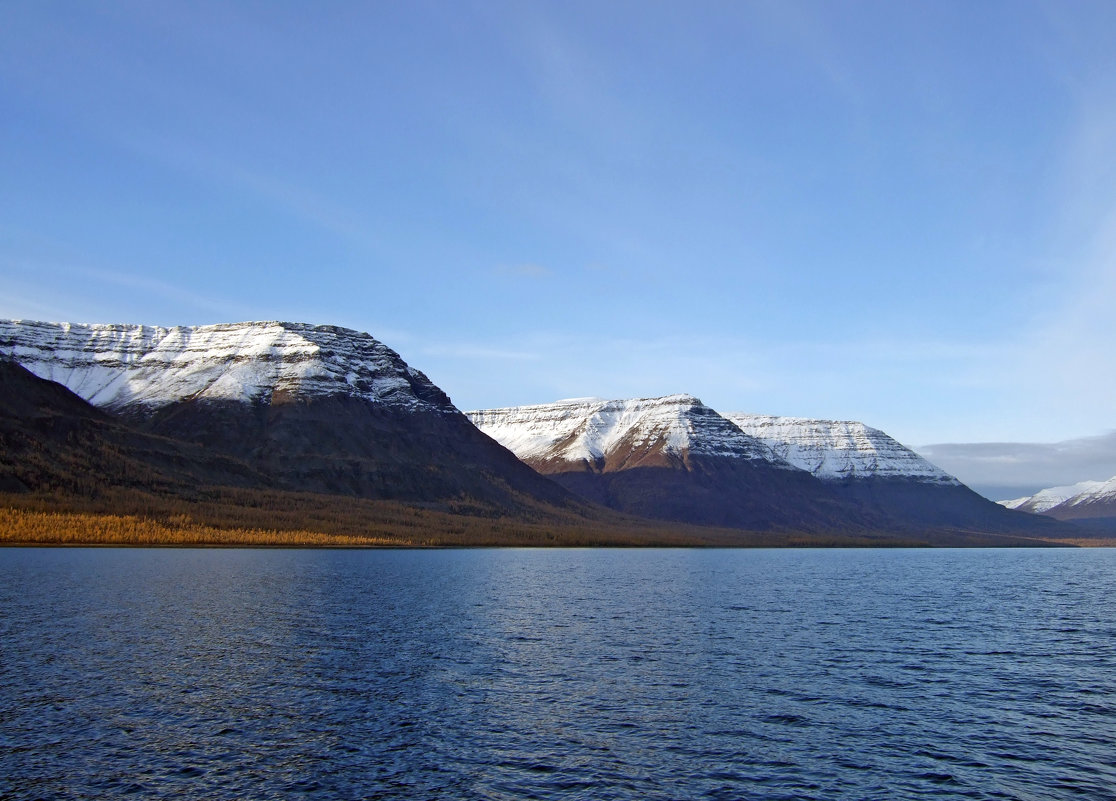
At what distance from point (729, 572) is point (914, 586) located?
41956 mm

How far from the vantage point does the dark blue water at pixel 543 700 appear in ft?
126

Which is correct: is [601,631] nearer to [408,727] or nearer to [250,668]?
[250,668]

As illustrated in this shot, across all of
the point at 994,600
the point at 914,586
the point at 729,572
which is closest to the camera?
the point at 994,600

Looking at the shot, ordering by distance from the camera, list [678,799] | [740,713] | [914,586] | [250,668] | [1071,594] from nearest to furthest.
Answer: [678,799]
[740,713]
[250,668]
[1071,594]
[914,586]

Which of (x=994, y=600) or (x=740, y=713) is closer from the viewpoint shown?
(x=740, y=713)

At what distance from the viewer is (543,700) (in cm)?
5306

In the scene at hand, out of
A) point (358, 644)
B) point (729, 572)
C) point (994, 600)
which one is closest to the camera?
point (358, 644)

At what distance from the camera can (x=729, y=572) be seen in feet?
610

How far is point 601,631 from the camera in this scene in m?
83.5

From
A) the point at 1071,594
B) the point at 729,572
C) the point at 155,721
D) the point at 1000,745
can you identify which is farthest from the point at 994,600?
the point at 155,721

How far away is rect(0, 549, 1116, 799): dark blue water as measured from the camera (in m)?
38.3

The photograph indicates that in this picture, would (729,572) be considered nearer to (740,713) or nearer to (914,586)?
(914,586)

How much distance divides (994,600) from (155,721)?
11411 cm

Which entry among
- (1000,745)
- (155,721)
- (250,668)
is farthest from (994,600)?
(155,721)
